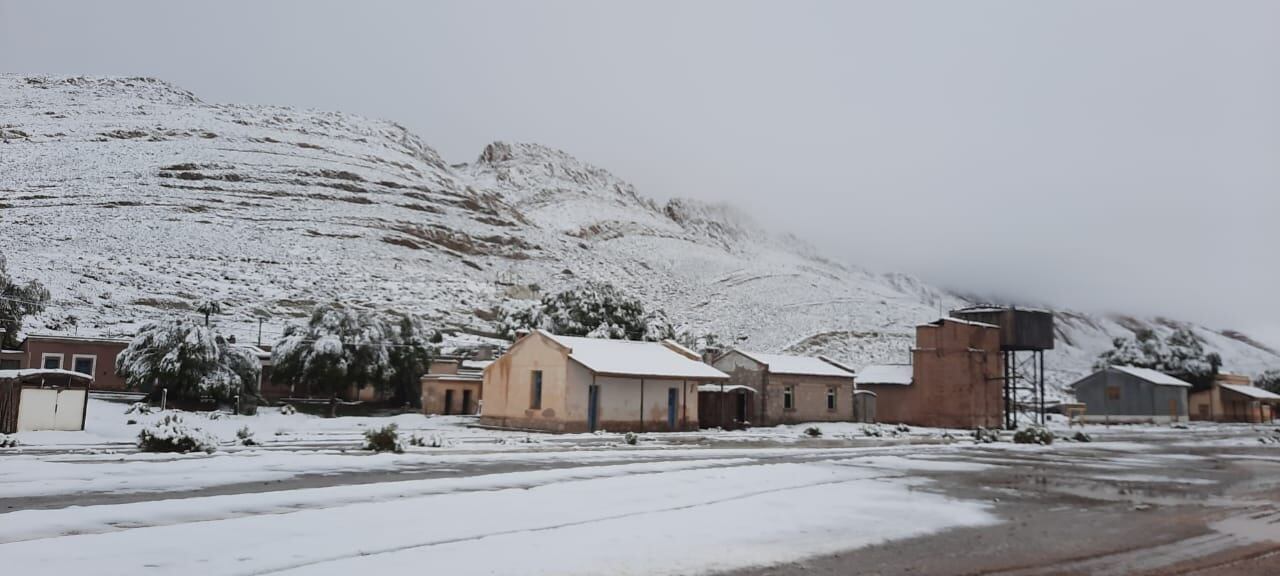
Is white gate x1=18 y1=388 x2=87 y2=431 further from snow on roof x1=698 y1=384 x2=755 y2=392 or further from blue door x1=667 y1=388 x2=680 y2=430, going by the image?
→ snow on roof x1=698 y1=384 x2=755 y2=392

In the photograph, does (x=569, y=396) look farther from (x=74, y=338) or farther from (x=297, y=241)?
(x=297, y=241)

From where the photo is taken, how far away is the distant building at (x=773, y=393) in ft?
140

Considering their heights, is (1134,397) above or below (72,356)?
below

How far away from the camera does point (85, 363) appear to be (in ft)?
162

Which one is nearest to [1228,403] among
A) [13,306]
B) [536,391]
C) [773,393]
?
[773,393]

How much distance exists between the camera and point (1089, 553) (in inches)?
388

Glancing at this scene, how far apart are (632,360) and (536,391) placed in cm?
468

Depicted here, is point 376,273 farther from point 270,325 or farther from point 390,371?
point 390,371

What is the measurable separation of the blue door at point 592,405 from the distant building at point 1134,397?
47534 mm

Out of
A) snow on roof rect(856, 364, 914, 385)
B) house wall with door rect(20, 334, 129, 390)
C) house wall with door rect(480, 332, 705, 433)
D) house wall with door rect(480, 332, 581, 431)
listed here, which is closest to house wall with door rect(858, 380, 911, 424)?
snow on roof rect(856, 364, 914, 385)

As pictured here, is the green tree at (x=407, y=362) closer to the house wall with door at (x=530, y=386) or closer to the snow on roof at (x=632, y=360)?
the house wall with door at (x=530, y=386)

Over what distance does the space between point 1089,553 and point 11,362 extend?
55.4 meters

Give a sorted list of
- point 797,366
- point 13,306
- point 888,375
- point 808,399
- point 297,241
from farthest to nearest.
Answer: point 297,241
point 888,375
point 797,366
point 808,399
point 13,306

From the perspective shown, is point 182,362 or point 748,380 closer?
point 182,362
